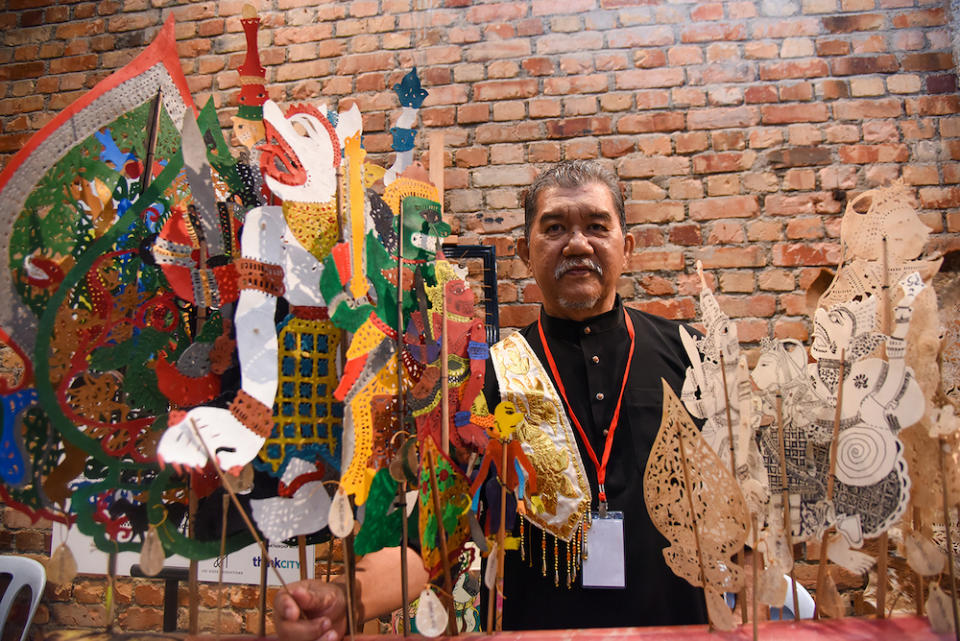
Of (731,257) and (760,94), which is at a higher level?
(760,94)

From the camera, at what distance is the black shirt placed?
0.94 metres

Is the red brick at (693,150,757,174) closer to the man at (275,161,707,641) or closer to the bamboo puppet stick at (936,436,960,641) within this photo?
the man at (275,161,707,641)

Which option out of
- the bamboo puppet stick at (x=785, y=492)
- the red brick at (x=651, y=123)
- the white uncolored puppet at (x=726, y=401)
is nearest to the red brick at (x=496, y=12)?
the red brick at (x=651, y=123)

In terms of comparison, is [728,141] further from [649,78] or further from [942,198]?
[942,198]

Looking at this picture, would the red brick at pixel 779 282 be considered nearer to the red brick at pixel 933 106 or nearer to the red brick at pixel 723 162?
the red brick at pixel 723 162

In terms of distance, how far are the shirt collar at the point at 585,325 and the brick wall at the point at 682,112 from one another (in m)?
0.32

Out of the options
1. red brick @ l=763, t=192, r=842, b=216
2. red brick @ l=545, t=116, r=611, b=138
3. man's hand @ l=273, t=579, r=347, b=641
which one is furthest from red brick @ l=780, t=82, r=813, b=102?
man's hand @ l=273, t=579, r=347, b=641

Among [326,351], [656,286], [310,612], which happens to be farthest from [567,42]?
[310,612]

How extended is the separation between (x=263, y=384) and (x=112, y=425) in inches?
7.7

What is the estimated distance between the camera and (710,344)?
622 millimetres

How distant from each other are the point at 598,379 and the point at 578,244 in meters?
0.28

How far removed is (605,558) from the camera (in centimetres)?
93

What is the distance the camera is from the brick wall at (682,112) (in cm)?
146

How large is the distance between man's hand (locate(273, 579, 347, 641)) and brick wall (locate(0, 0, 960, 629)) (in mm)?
995
